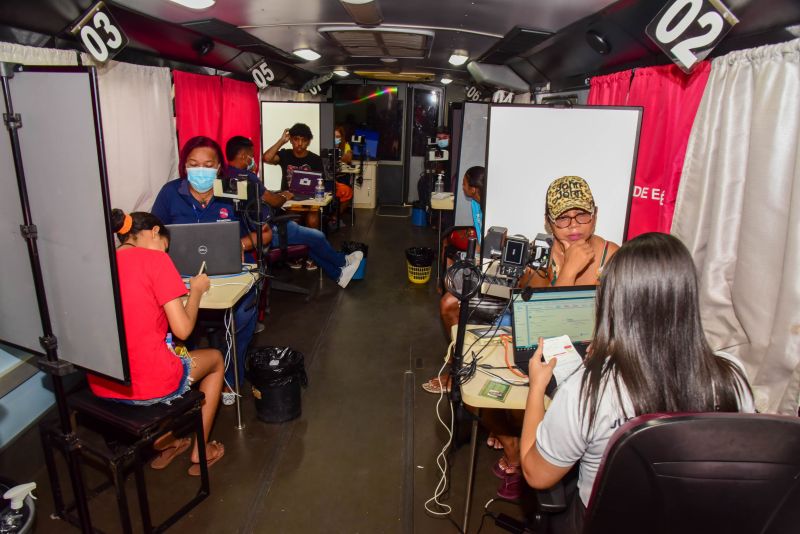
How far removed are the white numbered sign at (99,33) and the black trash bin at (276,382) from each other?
6.91 ft

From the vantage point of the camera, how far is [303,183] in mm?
5219

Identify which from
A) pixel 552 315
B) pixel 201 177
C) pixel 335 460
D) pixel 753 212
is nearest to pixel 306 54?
pixel 201 177

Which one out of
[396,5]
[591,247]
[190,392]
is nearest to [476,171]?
[396,5]

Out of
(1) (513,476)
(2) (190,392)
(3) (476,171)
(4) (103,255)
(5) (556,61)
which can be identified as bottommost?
(1) (513,476)

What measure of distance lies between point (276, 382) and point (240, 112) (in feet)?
12.7

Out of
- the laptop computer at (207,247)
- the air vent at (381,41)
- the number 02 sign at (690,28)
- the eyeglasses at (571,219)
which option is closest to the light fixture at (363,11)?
Result: the air vent at (381,41)

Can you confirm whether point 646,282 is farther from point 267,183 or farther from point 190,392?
point 267,183

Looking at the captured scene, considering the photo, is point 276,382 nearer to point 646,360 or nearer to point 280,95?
point 646,360

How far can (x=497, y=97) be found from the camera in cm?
586

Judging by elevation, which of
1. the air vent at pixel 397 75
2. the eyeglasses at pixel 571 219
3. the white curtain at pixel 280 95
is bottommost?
the eyeglasses at pixel 571 219

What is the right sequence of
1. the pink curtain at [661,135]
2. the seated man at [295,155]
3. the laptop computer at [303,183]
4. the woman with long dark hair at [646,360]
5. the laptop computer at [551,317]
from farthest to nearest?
the seated man at [295,155] → the laptop computer at [303,183] → the pink curtain at [661,135] → the laptop computer at [551,317] → the woman with long dark hair at [646,360]

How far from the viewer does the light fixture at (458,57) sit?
542cm

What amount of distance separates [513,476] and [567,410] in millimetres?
1424

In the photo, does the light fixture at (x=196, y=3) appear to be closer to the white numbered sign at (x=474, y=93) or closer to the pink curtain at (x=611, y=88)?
the pink curtain at (x=611, y=88)
